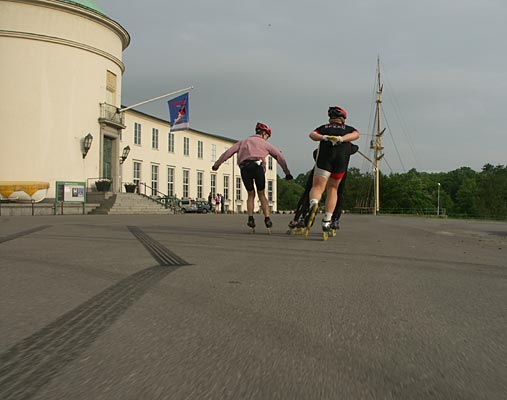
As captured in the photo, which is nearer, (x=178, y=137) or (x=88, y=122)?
(x=88, y=122)

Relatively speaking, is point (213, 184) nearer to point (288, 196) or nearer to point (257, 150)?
point (257, 150)

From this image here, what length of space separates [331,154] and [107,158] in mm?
29537

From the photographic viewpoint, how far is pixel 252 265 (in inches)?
168

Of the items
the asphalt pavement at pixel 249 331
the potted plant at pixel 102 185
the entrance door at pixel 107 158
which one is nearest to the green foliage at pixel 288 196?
the entrance door at pixel 107 158

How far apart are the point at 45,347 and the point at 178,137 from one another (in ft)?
170

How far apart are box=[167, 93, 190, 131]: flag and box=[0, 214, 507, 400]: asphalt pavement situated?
29.5 metres

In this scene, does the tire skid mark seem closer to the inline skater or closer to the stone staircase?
the inline skater

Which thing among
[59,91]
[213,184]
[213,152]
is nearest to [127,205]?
[59,91]

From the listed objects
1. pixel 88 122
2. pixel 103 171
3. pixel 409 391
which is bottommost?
pixel 409 391

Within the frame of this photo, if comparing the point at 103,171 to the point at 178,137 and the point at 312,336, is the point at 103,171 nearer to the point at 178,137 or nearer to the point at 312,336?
the point at 178,137

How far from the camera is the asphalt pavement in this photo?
1522mm

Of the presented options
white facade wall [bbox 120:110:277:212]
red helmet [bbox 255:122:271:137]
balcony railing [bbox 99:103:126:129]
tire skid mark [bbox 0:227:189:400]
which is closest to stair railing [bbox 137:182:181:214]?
white facade wall [bbox 120:110:277:212]

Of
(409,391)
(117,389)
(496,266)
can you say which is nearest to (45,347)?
(117,389)

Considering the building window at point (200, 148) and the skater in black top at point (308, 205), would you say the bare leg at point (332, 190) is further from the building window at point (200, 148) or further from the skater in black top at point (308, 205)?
the building window at point (200, 148)
